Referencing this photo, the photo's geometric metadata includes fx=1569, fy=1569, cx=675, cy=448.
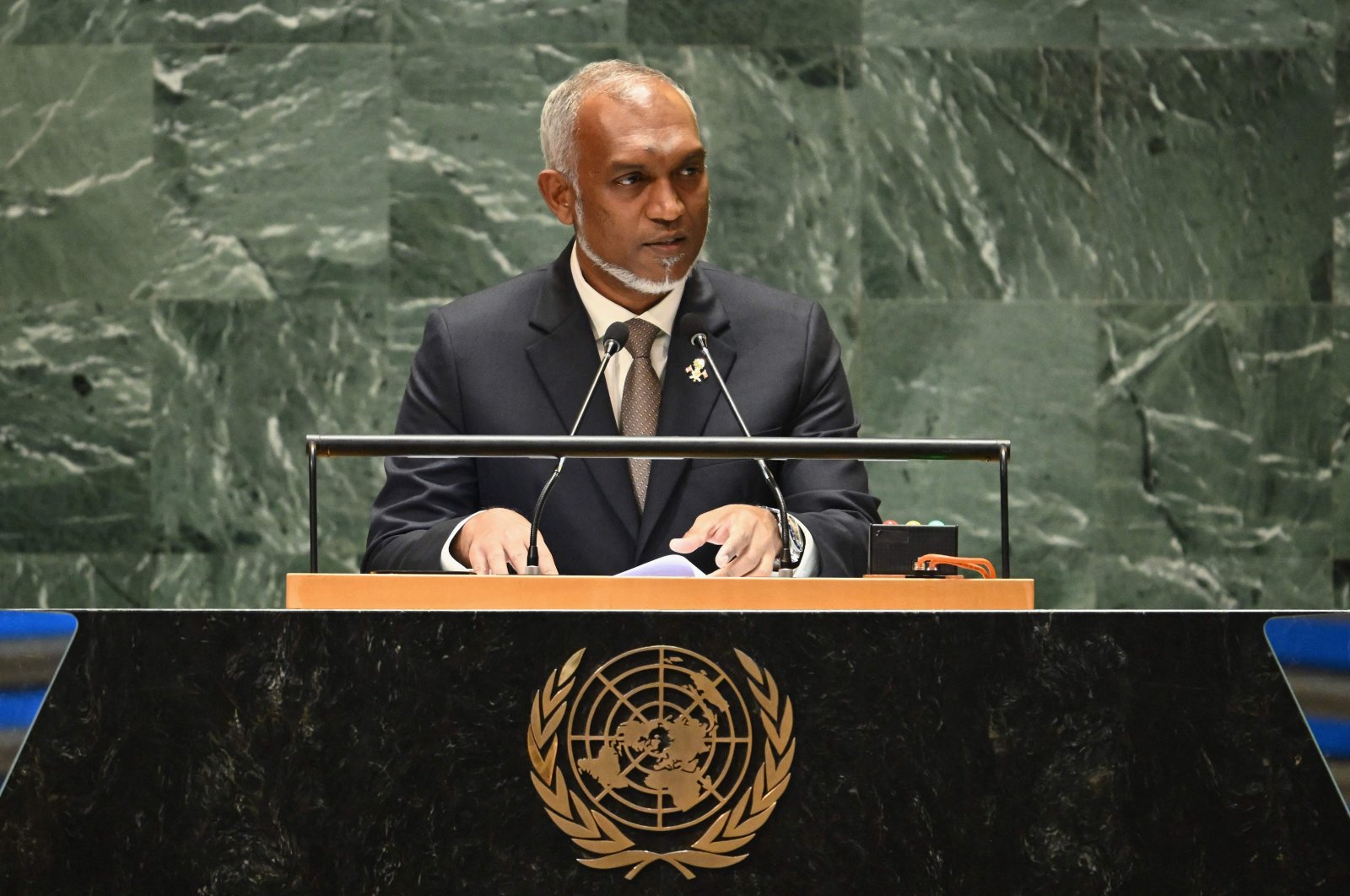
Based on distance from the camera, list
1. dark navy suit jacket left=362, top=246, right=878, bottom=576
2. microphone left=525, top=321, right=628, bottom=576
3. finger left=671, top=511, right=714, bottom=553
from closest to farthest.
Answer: microphone left=525, top=321, right=628, bottom=576, finger left=671, top=511, right=714, bottom=553, dark navy suit jacket left=362, top=246, right=878, bottom=576

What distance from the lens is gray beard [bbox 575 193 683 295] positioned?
322 cm

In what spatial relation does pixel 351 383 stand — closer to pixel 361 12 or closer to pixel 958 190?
pixel 361 12

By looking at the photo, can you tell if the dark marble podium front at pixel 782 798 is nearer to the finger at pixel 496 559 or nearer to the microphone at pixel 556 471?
the microphone at pixel 556 471

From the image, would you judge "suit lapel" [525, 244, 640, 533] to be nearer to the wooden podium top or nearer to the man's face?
the man's face

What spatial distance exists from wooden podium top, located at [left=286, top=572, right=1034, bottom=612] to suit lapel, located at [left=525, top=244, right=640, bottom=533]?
1.06 meters

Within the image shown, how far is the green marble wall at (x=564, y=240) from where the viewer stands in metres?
4.80

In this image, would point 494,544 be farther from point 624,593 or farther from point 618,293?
point 618,293

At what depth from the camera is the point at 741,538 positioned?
2363mm

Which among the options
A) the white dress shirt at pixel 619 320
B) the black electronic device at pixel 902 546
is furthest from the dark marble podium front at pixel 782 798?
the white dress shirt at pixel 619 320

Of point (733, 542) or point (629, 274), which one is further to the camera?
point (629, 274)

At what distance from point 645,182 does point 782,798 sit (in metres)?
1.68

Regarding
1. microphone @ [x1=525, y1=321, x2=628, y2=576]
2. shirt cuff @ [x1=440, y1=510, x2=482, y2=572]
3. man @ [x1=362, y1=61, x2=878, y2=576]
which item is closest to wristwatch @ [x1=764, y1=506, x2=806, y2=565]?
man @ [x1=362, y1=61, x2=878, y2=576]

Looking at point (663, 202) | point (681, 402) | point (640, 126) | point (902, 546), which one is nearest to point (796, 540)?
point (902, 546)

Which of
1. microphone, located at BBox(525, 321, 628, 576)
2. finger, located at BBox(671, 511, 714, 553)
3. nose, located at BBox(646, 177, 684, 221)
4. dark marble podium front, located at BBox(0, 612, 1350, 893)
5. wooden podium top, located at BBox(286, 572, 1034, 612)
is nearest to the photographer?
dark marble podium front, located at BBox(0, 612, 1350, 893)
